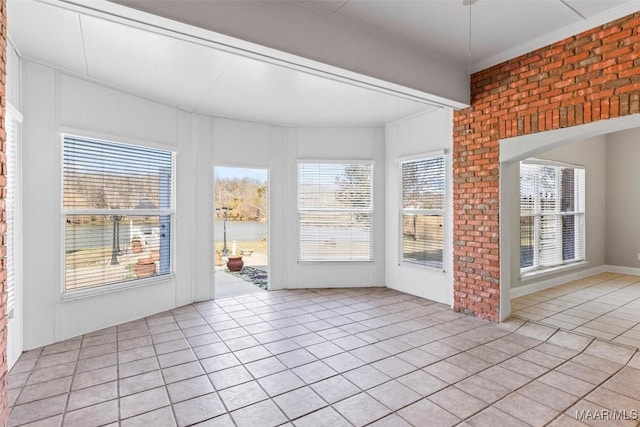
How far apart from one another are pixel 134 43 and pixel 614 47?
4333 millimetres

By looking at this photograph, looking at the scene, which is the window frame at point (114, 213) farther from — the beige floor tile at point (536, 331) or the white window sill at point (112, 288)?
the beige floor tile at point (536, 331)

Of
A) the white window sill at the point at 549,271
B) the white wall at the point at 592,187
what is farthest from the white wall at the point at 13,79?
the white wall at the point at 592,187

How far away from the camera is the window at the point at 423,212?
510 centimetres

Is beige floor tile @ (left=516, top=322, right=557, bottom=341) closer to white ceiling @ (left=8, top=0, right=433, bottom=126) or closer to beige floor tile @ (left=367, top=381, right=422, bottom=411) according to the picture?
beige floor tile @ (left=367, top=381, right=422, bottom=411)

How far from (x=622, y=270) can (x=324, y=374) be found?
716 cm

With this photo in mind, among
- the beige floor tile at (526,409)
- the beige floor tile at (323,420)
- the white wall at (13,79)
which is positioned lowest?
the beige floor tile at (323,420)

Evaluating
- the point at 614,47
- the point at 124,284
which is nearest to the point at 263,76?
the point at 124,284

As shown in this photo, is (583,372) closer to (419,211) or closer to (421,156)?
(419,211)

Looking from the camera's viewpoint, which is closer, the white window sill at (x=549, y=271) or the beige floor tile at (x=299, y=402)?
the beige floor tile at (x=299, y=402)

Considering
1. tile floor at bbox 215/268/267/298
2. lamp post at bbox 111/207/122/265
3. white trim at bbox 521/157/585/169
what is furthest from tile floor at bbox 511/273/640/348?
lamp post at bbox 111/207/122/265

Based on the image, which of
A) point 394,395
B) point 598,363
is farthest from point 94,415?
point 598,363

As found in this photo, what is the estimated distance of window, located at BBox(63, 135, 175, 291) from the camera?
3.80 m

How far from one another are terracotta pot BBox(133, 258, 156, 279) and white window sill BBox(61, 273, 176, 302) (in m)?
0.07

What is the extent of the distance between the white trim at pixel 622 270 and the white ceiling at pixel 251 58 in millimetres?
5628
